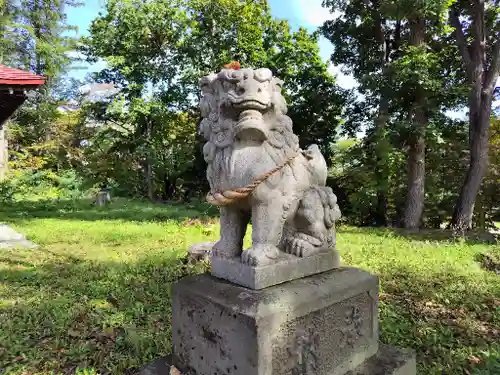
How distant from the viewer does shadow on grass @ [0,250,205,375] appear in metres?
2.52

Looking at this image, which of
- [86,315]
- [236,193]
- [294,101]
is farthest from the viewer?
[294,101]

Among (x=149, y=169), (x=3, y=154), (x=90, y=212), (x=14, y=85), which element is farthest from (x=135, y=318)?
(x=3, y=154)

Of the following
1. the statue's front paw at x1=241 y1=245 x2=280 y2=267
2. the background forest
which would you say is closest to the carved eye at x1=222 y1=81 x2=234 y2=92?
the statue's front paw at x1=241 y1=245 x2=280 y2=267

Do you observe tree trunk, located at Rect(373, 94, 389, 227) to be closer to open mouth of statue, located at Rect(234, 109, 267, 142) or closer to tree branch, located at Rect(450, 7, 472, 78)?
tree branch, located at Rect(450, 7, 472, 78)

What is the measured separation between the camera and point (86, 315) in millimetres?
3172

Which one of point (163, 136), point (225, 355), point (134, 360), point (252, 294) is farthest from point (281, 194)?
point (163, 136)

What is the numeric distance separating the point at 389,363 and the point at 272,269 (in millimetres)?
980

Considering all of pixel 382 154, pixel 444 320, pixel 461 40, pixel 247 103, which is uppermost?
pixel 461 40

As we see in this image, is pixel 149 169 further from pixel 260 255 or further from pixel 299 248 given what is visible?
pixel 260 255

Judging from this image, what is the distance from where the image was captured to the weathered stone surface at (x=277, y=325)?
1.55 metres

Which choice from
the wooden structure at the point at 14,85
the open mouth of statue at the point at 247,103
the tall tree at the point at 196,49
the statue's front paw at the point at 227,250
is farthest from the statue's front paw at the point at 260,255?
the tall tree at the point at 196,49

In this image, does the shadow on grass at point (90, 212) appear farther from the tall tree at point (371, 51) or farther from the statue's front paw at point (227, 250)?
the statue's front paw at point (227, 250)

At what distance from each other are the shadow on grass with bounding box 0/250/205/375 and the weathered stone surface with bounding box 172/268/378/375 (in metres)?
0.91

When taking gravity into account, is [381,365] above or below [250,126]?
below
